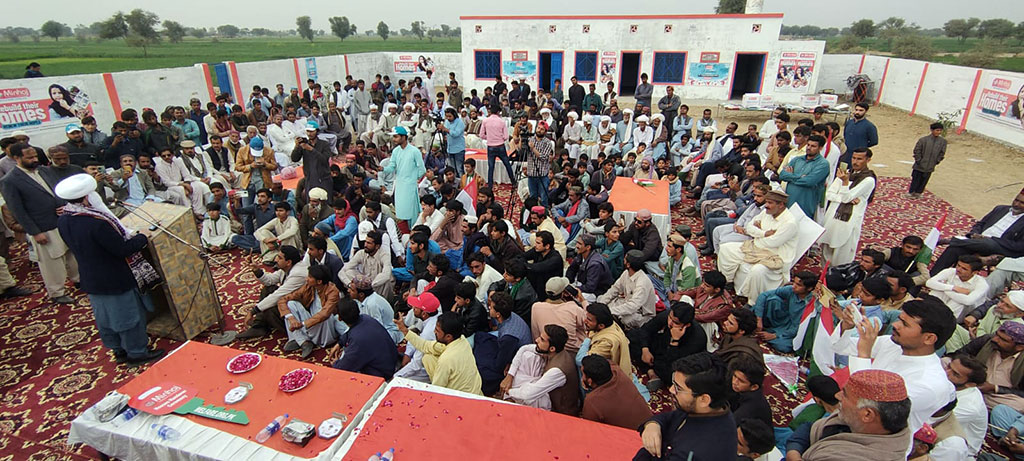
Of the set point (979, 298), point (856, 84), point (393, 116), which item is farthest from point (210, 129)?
point (856, 84)

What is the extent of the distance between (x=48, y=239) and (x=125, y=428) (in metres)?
3.83

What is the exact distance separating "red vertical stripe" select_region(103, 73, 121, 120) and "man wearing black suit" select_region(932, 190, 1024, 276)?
48.5 ft

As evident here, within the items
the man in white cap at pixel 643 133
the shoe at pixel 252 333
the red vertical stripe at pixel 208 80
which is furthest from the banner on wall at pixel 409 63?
the shoe at pixel 252 333

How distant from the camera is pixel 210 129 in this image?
10.2m

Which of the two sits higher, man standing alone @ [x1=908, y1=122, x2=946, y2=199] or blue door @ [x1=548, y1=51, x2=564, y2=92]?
blue door @ [x1=548, y1=51, x2=564, y2=92]

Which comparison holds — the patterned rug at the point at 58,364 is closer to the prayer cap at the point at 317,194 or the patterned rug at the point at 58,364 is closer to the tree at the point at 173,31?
the prayer cap at the point at 317,194

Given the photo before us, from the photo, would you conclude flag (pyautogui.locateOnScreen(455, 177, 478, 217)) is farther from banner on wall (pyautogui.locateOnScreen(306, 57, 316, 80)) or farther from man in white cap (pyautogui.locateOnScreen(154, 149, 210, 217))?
banner on wall (pyautogui.locateOnScreen(306, 57, 316, 80))

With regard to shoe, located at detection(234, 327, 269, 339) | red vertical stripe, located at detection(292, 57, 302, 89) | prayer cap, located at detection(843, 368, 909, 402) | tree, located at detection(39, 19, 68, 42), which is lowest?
shoe, located at detection(234, 327, 269, 339)

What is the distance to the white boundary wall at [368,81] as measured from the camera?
9.73 meters

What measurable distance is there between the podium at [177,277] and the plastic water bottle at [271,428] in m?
2.46

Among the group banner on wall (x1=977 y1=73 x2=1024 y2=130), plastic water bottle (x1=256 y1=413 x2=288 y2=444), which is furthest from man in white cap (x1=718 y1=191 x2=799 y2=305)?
banner on wall (x1=977 y1=73 x2=1024 y2=130)

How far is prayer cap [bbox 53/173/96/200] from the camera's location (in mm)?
3617

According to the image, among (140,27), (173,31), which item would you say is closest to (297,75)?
(140,27)

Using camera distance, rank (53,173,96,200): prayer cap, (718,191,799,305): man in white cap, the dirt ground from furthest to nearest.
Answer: the dirt ground < (718,191,799,305): man in white cap < (53,173,96,200): prayer cap
